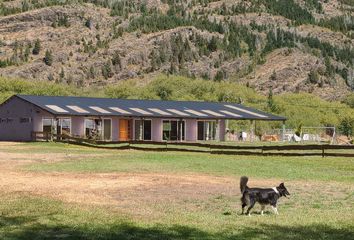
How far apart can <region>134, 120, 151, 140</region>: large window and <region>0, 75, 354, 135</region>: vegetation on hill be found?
82.6 feet

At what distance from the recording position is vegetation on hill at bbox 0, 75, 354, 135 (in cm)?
8875

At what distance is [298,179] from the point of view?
21.3m

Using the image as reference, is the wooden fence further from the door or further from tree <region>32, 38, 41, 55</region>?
tree <region>32, 38, 41, 55</region>

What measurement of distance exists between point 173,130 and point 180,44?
83.6 meters

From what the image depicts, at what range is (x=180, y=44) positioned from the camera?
140 metres

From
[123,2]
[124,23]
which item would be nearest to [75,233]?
[124,23]

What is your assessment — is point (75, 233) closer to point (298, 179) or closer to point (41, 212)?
point (41, 212)

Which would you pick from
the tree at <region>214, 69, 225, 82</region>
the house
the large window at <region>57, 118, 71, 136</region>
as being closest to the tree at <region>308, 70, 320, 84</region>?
the tree at <region>214, 69, 225, 82</region>

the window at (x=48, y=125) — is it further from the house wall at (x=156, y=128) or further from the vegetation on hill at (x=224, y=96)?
the vegetation on hill at (x=224, y=96)

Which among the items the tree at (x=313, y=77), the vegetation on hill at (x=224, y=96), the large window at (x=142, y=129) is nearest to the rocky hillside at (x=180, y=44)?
the tree at (x=313, y=77)

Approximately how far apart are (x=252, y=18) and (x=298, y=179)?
148 m

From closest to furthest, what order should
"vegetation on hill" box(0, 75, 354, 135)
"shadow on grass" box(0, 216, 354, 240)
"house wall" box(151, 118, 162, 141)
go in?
1. "shadow on grass" box(0, 216, 354, 240)
2. "house wall" box(151, 118, 162, 141)
3. "vegetation on hill" box(0, 75, 354, 135)

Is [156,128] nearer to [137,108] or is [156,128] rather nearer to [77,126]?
[137,108]

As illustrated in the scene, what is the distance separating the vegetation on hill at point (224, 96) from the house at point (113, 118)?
2000 centimetres
